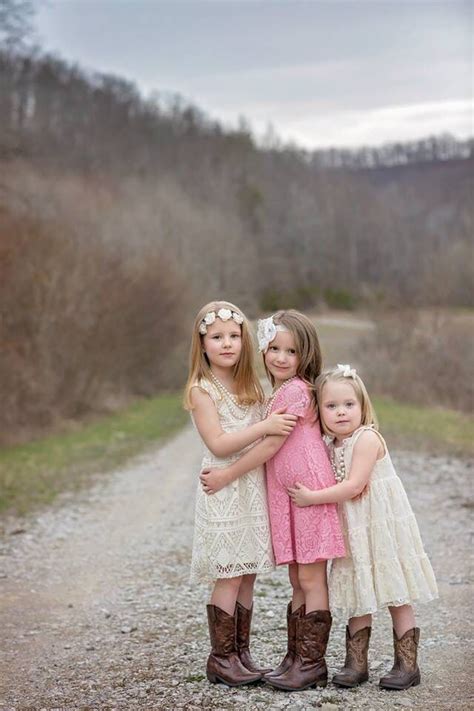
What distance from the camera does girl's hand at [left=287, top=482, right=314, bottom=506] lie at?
15.5 ft

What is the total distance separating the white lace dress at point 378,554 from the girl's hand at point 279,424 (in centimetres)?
37

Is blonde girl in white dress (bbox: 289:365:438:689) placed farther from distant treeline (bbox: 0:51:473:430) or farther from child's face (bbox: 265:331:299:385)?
distant treeline (bbox: 0:51:473:430)

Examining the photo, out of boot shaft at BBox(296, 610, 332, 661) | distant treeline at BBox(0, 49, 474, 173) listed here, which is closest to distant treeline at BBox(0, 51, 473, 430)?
distant treeline at BBox(0, 49, 474, 173)

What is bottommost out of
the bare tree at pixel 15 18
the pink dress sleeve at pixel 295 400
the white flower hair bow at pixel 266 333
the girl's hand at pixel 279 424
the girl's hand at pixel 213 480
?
the girl's hand at pixel 213 480

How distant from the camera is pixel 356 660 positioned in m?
4.89

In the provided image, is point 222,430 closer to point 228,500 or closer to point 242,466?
point 242,466

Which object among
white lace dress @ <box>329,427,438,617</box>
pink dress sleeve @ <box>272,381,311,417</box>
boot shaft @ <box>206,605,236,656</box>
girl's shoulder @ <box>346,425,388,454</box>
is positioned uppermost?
pink dress sleeve @ <box>272,381,311,417</box>

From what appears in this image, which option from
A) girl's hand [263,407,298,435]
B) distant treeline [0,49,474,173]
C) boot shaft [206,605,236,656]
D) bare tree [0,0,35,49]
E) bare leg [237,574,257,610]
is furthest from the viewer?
distant treeline [0,49,474,173]

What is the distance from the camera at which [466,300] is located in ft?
136

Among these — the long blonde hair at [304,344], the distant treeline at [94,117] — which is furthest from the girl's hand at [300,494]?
the distant treeline at [94,117]

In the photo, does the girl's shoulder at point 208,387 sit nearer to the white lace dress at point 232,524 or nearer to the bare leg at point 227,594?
the white lace dress at point 232,524

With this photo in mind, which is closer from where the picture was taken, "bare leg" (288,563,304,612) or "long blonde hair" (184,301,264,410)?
"bare leg" (288,563,304,612)

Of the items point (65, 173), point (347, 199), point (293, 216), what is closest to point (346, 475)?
point (65, 173)

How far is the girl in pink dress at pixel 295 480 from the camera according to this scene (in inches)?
189
